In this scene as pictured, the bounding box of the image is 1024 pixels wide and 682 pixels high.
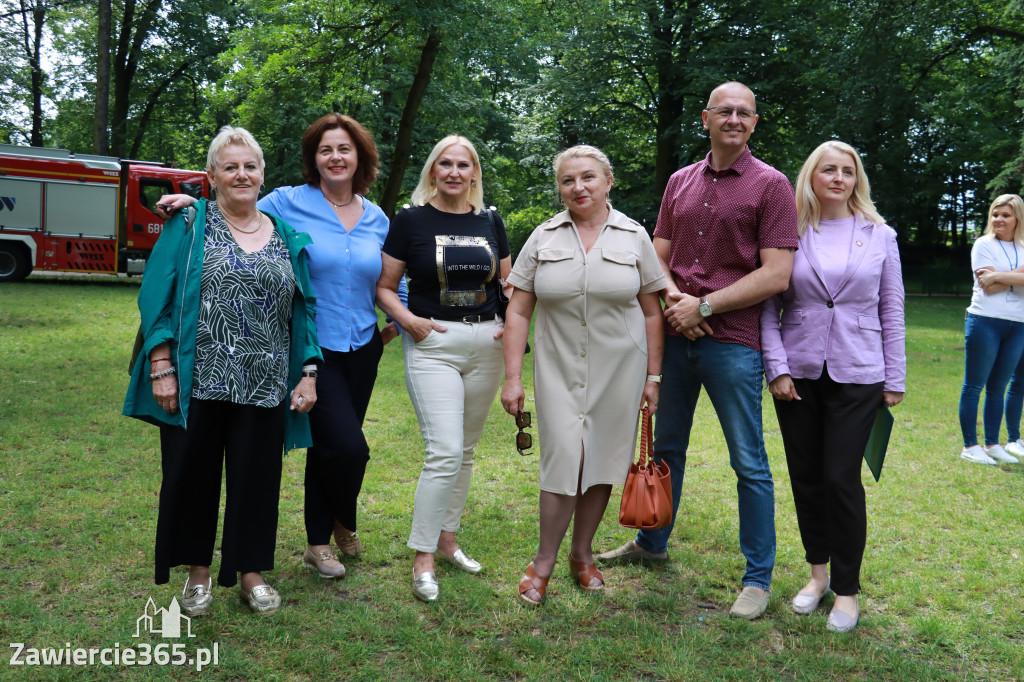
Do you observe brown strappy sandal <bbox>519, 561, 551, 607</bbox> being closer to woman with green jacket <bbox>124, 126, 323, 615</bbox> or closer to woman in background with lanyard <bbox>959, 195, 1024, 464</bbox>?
woman with green jacket <bbox>124, 126, 323, 615</bbox>

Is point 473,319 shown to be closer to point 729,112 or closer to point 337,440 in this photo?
point 337,440

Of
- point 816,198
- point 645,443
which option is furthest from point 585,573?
point 816,198

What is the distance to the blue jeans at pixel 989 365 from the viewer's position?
6.60 meters

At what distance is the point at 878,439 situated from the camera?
148 inches

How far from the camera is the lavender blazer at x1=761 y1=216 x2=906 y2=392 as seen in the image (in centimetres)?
357

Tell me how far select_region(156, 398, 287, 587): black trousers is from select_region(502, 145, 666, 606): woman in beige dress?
1.16 meters

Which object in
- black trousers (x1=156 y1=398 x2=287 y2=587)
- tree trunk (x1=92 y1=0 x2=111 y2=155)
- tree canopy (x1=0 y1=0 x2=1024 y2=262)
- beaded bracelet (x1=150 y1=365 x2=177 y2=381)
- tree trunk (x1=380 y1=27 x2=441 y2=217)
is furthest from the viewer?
tree trunk (x1=92 y1=0 x2=111 y2=155)

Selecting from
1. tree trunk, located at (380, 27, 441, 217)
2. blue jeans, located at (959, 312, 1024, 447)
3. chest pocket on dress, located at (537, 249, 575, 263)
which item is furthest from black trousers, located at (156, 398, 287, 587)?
tree trunk, located at (380, 27, 441, 217)

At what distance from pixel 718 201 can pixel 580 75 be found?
2053cm

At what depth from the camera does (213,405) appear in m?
3.49

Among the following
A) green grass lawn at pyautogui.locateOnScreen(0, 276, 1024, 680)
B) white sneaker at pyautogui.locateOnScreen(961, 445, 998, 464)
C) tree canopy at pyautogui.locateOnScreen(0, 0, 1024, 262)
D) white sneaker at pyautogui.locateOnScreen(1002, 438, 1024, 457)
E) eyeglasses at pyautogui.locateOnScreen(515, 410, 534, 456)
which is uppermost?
tree canopy at pyautogui.locateOnScreen(0, 0, 1024, 262)

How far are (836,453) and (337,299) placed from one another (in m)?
2.43

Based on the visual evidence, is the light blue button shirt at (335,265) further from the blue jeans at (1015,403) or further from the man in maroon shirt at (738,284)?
the blue jeans at (1015,403)

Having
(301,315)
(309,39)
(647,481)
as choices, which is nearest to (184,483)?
(301,315)
